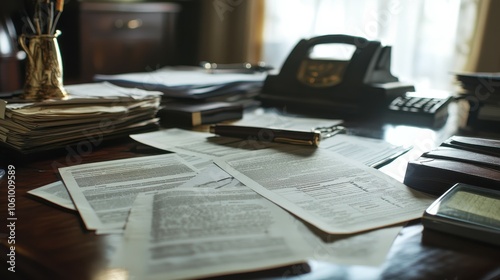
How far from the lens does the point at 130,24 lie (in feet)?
8.39

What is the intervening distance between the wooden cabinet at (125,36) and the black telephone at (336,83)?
1.31 meters

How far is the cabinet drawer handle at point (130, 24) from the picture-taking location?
2.49 meters

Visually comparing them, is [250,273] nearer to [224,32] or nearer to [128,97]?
[128,97]

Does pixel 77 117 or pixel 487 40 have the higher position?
pixel 487 40

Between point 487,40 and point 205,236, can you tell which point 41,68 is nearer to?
point 205,236

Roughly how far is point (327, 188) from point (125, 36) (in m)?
2.09

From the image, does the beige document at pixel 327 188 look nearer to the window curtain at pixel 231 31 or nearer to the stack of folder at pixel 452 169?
the stack of folder at pixel 452 169

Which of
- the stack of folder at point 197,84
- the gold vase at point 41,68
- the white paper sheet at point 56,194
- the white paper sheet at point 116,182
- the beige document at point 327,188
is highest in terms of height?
the gold vase at point 41,68

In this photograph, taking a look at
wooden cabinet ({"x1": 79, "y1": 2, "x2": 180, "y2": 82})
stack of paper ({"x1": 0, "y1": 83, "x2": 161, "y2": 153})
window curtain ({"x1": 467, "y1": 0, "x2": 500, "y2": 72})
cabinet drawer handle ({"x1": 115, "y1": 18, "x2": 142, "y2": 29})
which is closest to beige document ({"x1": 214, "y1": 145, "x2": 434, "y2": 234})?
stack of paper ({"x1": 0, "y1": 83, "x2": 161, "y2": 153})

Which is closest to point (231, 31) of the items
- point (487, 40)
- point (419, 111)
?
point (487, 40)

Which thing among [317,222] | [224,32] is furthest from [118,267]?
[224,32]

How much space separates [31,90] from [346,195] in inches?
23.2

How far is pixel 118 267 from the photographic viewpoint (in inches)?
18.3

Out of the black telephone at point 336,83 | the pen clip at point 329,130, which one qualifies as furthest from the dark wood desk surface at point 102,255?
the black telephone at point 336,83
